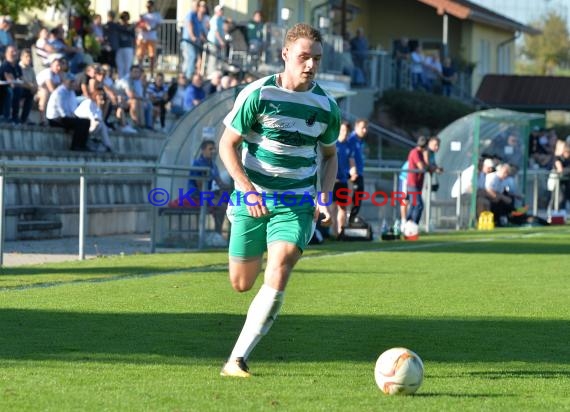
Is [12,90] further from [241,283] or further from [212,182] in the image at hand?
[241,283]

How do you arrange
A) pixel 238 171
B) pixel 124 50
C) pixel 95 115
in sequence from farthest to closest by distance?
pixel 124 50 < pixel 95 115 < pixel 238 171

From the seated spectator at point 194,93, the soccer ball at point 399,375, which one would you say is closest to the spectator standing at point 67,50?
the seated spectator at point 194,93

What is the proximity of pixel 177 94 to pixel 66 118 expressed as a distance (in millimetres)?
7363

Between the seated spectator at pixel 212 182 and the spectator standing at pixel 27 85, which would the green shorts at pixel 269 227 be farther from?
the spectator standing at pixel 27 85

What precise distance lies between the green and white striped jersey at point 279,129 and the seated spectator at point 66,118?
51.4 feet

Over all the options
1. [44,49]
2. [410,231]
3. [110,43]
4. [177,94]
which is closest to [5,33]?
[44,49]

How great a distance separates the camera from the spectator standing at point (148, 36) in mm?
34031

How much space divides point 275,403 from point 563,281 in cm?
906

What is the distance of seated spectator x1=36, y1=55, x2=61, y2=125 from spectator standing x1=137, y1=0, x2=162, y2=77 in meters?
9.00

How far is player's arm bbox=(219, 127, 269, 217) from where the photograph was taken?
867cm

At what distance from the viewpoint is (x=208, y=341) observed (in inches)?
401

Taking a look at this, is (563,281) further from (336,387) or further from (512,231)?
(512,231)

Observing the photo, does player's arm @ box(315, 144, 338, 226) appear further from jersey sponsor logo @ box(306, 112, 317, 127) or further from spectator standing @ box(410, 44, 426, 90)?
spectator standing @ box(410, 44, 426, 90)

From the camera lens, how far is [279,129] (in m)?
8.83
